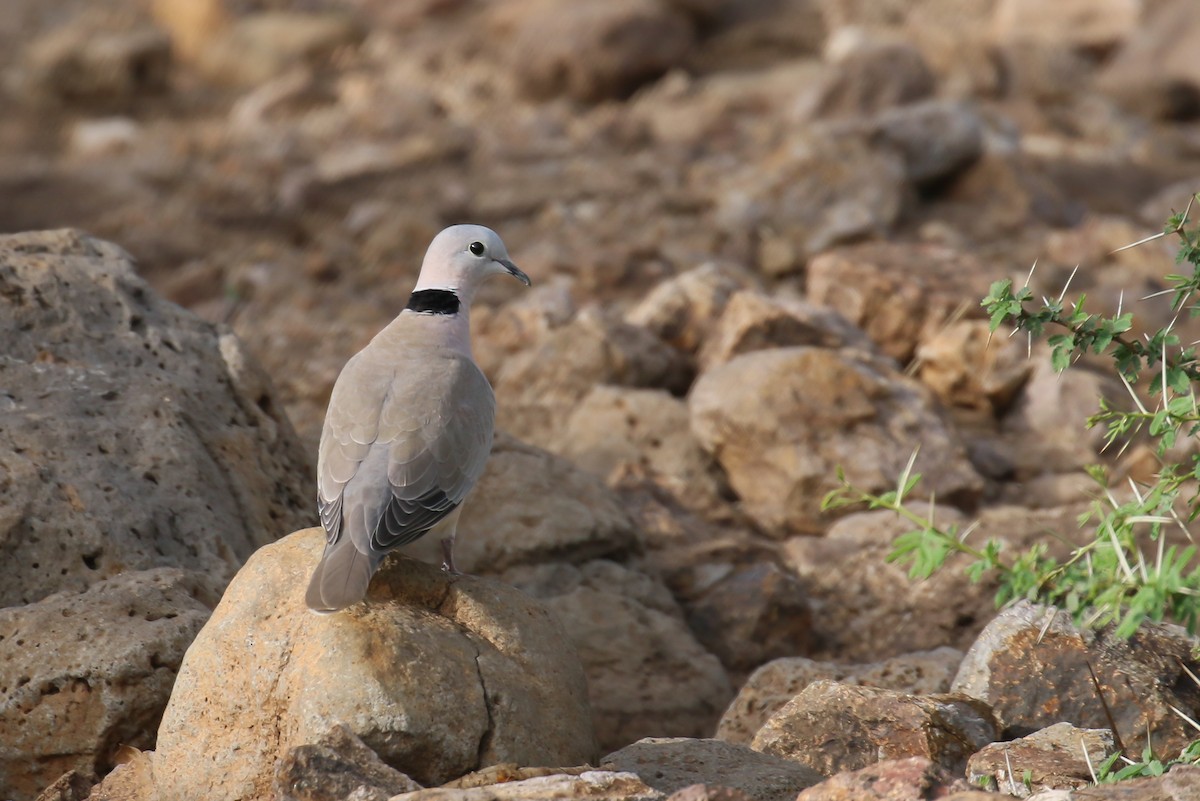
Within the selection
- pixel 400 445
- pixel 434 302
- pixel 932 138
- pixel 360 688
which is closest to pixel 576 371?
pixel 434 302

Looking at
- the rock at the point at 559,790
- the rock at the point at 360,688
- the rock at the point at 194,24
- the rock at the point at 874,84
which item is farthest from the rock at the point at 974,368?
the rock at the point at 194,24

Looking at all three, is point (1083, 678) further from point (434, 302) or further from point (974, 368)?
point (974, 368)

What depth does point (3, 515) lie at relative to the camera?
17.3 feet

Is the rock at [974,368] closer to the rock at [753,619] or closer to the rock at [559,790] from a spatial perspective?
the rock at [753,619]

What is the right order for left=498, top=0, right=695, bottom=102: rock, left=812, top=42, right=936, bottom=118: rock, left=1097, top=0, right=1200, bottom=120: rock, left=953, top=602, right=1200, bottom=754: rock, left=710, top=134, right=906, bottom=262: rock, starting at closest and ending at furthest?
left=953, top=602, right=1200, bottom=754: rock, left=710, top=134, right=906, bottom=262: rock, left=812, top=42, right=936, bottom=118: rock, left=498, top=0, right=695, bottom=102: rock, left=1097, top=0, right=1200, bottom=120: rock

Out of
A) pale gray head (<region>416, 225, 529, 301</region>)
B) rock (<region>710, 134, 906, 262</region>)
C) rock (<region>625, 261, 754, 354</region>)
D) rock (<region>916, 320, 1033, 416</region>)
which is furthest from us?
rock (<region>710, 134, 906, 262</region>)

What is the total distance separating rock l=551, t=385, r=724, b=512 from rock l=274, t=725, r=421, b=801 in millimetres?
4115

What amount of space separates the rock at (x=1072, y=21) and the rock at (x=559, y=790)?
16628 mm

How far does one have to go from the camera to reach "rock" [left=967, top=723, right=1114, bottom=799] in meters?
→ 4.20

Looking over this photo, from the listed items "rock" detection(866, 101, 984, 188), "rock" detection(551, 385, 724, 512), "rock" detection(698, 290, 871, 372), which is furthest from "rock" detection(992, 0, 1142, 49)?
"rock" detection(551, 385, 724, 512)

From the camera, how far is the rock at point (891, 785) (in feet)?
12.1

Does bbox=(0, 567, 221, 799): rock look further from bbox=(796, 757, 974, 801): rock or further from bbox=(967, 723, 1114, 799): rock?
bbox=(967, 723, 1114, 799): rock

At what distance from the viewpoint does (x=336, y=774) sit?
3.95 m

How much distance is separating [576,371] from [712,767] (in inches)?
182
